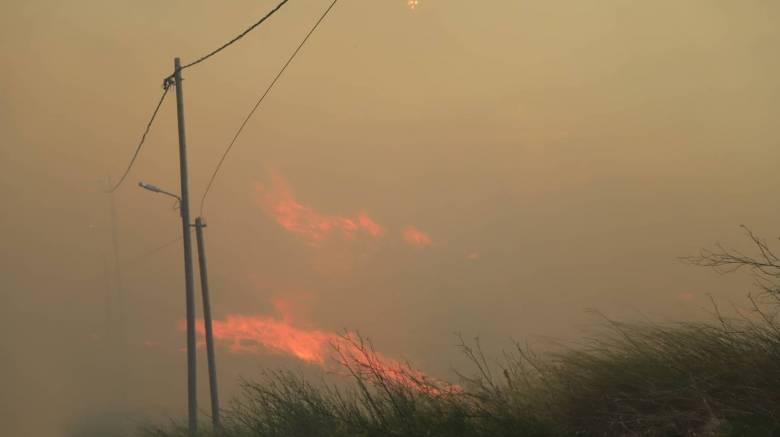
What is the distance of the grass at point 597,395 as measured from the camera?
261 inches

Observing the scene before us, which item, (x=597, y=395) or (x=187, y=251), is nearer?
(x=597, y=395)

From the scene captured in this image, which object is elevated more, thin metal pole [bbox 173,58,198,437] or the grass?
thin metal pole [bbox 173,58,198,437]

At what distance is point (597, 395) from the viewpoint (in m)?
7.47

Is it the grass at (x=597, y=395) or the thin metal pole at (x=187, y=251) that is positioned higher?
the thin metal pole at (x=187, y=251)

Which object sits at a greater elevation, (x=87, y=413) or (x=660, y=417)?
(x=87, y=413)

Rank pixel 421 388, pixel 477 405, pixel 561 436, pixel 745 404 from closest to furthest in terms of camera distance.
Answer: pixel 745 404
pixel 561 436
pixel 477 405
pixel 421 388

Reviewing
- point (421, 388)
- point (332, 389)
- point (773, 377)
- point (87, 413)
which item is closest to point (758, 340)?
point (773, 377)

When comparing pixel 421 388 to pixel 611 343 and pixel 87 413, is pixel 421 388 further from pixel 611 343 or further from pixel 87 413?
pixel 87 413

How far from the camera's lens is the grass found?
6633 mm

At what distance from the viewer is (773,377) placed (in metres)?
6.70

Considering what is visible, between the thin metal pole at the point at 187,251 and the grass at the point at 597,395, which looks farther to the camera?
the thin metal pole at the point at 187,251

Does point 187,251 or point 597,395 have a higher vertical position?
point 187,251

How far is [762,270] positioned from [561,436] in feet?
7.64

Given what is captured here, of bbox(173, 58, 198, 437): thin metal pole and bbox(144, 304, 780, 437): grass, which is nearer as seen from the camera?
bbox(144, 304, 780, 437): grass
